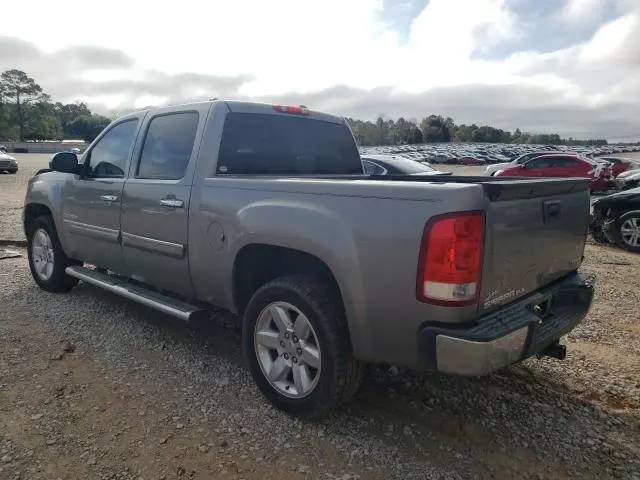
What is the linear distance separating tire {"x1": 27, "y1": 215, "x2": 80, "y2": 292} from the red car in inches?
632

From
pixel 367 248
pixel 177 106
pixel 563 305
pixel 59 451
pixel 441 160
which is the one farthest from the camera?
pixel 441 160

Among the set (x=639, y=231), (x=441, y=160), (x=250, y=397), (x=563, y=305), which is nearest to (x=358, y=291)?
(x=250, y=397)

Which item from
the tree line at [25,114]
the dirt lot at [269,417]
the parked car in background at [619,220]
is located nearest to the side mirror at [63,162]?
the dirt lot at [269,417]

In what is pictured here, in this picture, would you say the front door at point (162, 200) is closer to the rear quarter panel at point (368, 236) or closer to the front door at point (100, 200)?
the front door at point (100, 200)

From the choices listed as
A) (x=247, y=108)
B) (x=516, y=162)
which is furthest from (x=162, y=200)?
(x=516, y=162)

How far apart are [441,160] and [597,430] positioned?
59.3 metres

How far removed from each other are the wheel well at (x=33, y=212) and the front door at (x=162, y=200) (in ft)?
6.20

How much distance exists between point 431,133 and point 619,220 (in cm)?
13357

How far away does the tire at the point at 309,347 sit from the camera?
2795 mm

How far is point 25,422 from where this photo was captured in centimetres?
301

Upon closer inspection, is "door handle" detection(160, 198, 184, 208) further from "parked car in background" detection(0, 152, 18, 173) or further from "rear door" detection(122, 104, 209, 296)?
"parked car in background" detection(0, 152, 18, 173)

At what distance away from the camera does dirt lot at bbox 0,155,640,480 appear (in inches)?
104

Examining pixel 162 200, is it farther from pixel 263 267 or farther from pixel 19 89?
pixel 19 89

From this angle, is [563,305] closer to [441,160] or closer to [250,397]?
[250,397]
